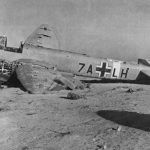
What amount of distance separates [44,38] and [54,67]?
378 centimetres

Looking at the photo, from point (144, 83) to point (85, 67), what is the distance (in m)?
3.34

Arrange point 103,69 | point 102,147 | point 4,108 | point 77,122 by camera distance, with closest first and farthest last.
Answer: point 102,147 < point 77,122 < point 4,108 < point 103,69

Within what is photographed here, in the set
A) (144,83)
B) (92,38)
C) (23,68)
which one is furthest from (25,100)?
(92,38)

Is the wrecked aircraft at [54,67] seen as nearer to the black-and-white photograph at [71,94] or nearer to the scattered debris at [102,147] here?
the black-and-white photograph at [71,94]

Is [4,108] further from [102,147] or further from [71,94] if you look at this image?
[102,147]

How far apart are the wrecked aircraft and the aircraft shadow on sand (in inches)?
219

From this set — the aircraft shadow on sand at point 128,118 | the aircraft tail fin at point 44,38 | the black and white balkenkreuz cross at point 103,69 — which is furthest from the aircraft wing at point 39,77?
the aircraft shadow on sand at point 128,118

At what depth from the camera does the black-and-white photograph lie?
9.73m

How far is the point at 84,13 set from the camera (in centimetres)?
4991

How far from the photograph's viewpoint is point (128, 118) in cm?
1095

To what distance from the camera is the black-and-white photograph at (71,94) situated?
973 centimetres

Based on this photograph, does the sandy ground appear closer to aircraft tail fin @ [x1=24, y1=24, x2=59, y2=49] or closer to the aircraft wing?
the aircraft wing

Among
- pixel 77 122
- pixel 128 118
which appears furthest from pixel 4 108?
pixel 128 118

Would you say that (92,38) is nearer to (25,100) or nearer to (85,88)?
(85,88)
